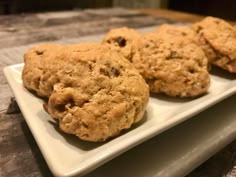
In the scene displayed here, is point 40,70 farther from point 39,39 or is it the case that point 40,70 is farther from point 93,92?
point 39,39

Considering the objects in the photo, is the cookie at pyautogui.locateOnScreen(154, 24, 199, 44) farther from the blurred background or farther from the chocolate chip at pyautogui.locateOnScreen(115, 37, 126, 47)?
the blurred background

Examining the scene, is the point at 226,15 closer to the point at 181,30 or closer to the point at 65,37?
the point at 65,37

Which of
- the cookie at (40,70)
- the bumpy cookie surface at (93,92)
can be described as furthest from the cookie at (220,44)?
the cookie at (40,70)

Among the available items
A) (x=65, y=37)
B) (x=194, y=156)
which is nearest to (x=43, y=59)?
(x=194, y=156)

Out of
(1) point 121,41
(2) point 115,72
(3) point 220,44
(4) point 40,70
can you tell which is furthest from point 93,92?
(3) point 220,44

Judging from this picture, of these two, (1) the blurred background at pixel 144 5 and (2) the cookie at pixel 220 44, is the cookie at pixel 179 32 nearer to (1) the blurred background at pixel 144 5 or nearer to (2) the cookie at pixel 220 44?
(2) the cookie at pixel 220 44

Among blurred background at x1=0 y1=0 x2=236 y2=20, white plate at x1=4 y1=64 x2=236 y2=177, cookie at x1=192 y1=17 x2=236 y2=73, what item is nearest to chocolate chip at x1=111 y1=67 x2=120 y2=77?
white plate at x1=4 y1=64 x2=236 y2=177
